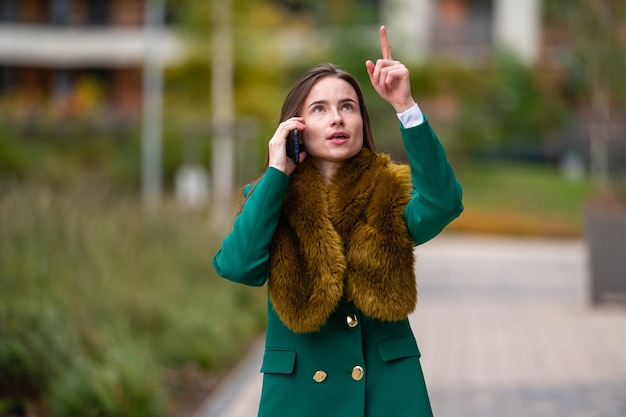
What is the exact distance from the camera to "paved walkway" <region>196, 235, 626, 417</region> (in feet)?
24.8

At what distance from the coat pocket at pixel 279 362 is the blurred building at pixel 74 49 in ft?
157

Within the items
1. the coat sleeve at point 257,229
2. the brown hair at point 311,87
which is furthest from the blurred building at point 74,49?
the coat sleeve at point 257,229

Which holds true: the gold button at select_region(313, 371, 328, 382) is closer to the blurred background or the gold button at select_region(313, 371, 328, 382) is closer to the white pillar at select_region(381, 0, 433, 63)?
the blurred background

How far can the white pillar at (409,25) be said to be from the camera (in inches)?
1529

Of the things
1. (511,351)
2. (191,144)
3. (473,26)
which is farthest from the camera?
(473,26)

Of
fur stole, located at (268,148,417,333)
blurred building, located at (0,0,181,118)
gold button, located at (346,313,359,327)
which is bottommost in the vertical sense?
gold button, located at (346,313,359,327)

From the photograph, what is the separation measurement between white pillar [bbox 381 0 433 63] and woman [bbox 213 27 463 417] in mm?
34453

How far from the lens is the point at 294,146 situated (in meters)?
3.40

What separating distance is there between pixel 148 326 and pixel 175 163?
1220 inches

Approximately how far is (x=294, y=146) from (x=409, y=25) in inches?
1703

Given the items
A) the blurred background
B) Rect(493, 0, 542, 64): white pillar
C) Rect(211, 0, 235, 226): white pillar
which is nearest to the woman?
Answer: the blurred background

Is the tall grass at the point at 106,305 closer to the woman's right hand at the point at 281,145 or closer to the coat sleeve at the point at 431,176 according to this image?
the woman's right hand at the point at 281,145

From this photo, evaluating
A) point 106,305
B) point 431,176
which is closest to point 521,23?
point 106,305

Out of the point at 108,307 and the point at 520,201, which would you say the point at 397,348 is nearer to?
the point at 108,307
